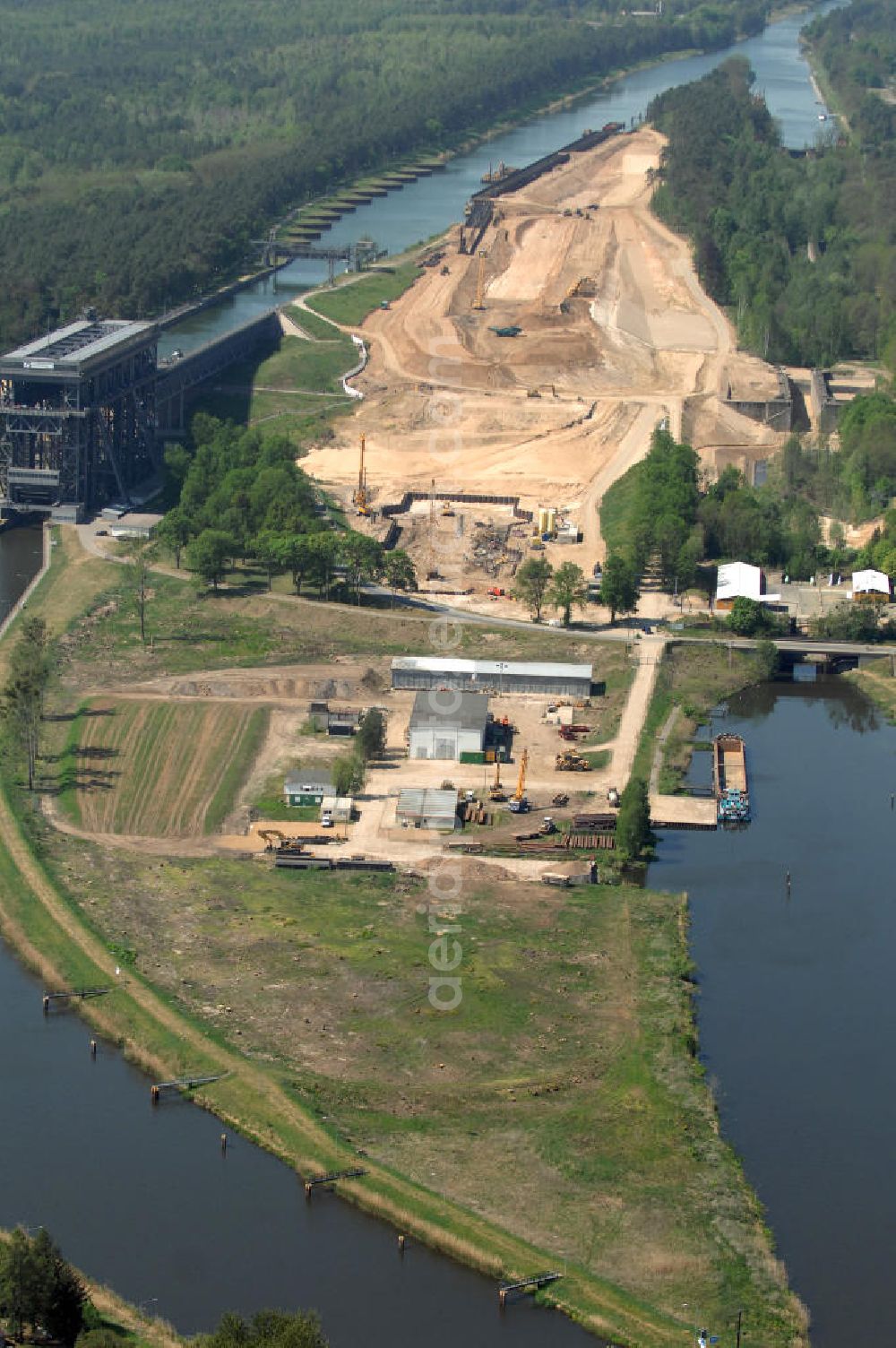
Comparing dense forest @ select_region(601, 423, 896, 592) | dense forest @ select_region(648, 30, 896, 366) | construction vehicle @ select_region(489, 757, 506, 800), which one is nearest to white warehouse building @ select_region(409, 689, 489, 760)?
construction vehicle @ select_region(489, 757, 506, 800)

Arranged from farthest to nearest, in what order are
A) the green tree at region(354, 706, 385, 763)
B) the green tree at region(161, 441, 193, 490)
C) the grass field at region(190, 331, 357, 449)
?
the grass field at region(190, 331, 357, 449) < the green tree at region(161, 441, 193, 490) < the green tree at region(354, 706, 385, 763)

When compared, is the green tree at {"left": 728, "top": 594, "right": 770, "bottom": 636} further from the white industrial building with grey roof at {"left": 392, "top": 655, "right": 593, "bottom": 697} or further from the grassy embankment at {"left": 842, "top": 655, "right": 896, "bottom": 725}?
the white industrial building with grey roof at {"left": 392, "top": 655, "right": 593, "bottom": 697}

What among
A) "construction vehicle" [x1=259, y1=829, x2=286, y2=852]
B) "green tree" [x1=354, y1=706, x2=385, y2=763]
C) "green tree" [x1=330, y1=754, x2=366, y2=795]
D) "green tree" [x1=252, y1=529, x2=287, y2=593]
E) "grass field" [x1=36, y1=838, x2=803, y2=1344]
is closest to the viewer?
"grass field" [x1=36, y1=838, x2=803, y2=1344]

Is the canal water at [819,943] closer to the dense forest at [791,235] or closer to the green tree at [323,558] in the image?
the green tree at [323,558]

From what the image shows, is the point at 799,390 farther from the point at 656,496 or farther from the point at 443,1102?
the point at 443,1102

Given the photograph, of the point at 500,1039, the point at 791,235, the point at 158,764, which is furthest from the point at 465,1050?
the point at 791,235

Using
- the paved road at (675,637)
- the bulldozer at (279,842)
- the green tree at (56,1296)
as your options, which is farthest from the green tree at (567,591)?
the green tree at (56,1296)

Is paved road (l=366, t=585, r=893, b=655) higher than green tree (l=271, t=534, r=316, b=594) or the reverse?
the reverse
